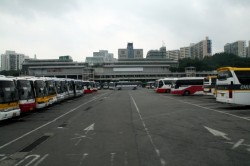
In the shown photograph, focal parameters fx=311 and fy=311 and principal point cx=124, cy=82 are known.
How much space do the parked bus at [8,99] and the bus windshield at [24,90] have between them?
210cm

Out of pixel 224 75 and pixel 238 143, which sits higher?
pixel 224 75

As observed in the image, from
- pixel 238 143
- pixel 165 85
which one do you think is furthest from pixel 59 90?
pixel 165 85

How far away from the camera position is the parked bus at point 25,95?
20688 mm

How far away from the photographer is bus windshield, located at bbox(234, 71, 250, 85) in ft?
71.5

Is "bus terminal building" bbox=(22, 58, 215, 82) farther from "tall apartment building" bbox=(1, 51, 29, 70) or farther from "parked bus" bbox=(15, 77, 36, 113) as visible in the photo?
"parked bus" bbox=(15, 77, 36, 113)

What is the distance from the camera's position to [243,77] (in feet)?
71.8

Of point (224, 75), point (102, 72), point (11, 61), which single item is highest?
point (11, 61)

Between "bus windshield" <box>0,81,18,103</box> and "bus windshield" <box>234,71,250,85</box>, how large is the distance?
1490cm

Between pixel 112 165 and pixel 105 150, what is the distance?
1.79 meters

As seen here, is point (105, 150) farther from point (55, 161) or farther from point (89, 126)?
point (89, 126)

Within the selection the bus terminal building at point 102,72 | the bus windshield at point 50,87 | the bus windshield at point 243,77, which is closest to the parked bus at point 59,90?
the bus windshield at point 50,87

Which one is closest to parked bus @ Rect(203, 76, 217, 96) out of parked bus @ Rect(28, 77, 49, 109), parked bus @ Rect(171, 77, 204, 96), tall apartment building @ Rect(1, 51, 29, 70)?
parked bus @ Rect(171, 77, 204, 96)

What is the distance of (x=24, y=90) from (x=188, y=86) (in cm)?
3125

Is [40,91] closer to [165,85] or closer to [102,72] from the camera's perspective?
[165,85]
